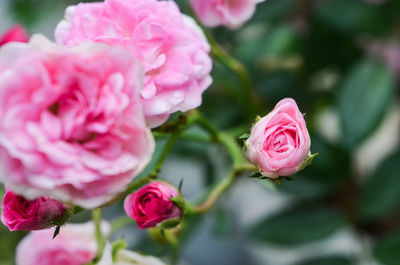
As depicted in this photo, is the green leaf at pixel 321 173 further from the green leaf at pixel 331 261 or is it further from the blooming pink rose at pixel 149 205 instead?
the blooming pink rose at pixel 149 205

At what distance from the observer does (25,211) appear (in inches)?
14.3

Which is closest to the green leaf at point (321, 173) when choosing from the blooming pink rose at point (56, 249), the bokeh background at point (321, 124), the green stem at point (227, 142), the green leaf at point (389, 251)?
the bokeh background at point (321, 124)

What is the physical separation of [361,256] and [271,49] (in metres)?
0.32

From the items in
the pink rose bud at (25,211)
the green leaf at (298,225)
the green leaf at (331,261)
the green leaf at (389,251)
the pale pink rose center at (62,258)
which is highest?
the pink rose bud at (25,211)

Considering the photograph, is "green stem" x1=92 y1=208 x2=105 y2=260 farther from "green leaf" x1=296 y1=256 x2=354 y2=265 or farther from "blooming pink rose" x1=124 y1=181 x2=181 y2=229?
"green leaf" x1=296 y1=256 x2=354 y2=265

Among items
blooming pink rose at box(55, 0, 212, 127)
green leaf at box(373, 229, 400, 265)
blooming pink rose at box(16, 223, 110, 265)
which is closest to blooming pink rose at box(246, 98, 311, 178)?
blooming pink rose at box(55, 0, 212, 127)

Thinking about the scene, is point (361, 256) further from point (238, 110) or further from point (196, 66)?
point (196, 66)

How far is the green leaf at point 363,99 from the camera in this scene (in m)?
0.63

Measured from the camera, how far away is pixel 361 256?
2.46 feet

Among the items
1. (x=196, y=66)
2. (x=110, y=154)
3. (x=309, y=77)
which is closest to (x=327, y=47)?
(x=309, y=77)

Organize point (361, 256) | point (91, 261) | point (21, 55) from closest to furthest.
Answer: point (21, 55) < point (91, 261) < point (361, 256)


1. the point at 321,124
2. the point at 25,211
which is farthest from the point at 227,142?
the point at 321,124

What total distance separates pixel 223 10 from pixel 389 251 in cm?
38

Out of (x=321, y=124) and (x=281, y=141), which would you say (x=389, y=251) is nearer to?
(x=321, y=124)
